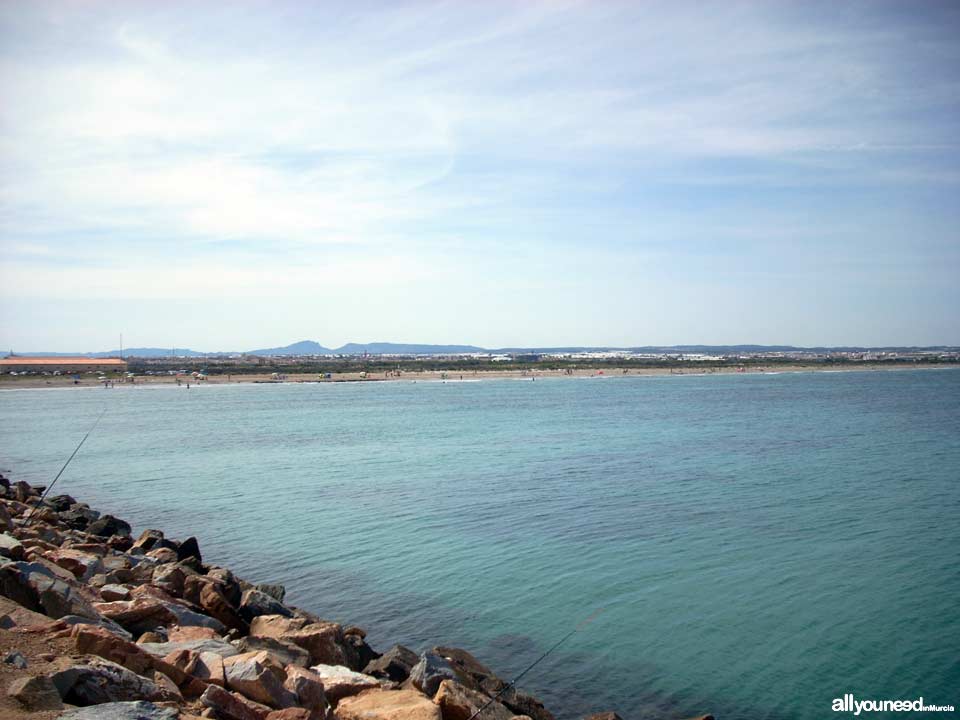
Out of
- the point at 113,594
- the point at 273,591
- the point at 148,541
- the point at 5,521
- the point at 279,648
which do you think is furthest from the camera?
the point at 148,541

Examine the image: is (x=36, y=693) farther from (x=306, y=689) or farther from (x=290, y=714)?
(x=306, y=689)

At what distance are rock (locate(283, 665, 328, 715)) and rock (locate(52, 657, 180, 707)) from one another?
149 cm

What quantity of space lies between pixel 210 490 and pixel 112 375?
9998 cm

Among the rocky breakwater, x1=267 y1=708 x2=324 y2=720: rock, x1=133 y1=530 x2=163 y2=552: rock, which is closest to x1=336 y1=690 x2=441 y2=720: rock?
the rocky breakwater

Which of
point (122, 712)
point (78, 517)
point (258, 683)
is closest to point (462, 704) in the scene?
point (258, 683)

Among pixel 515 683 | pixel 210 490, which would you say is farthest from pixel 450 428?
pixel 515 683

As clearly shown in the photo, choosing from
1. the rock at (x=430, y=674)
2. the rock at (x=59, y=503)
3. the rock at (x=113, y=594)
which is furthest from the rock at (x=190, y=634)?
the rock at (x=59, y=503)

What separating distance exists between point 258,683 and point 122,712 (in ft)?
6.19

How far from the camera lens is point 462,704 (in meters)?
7.45

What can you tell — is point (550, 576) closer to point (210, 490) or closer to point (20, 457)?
point (210, 490)

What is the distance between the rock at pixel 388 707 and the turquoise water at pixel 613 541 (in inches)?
82.1

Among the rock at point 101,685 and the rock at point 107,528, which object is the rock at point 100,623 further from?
the rock at point 107,528

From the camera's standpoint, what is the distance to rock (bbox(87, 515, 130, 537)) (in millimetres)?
15586

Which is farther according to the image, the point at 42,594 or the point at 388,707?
the point at 42,594
